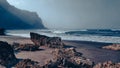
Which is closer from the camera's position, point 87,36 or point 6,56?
point 6,56

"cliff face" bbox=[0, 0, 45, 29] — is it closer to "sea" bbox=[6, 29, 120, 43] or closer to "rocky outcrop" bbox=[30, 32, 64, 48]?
A: "sea" bbox=[6, 29, 120, 43]

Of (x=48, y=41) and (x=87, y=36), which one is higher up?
(x=48, y=41)

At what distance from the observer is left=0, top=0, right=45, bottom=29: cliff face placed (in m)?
164

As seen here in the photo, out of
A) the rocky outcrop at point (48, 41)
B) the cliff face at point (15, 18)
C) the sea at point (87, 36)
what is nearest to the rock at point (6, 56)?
the rocky outcrop at point (48, 41)

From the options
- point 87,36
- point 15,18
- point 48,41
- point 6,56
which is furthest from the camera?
point 15,18

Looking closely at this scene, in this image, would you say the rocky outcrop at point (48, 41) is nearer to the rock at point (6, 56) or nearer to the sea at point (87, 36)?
the rock at point (6, 56)

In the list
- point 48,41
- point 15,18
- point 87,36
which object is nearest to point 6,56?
point 48,41

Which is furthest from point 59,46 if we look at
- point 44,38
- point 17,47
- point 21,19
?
point 21,19

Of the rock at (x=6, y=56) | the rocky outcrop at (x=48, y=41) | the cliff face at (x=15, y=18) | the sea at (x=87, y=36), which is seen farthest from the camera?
the cliff face at (x=15, y=18)

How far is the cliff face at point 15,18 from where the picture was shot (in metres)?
164

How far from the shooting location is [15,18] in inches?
7032

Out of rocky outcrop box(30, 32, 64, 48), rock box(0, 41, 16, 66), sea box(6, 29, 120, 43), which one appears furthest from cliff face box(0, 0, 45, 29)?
rock box(0, 41, 16, 66)

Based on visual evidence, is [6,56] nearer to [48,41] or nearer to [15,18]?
Result: [48,41]

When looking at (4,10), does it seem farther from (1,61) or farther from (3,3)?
(1,61)
